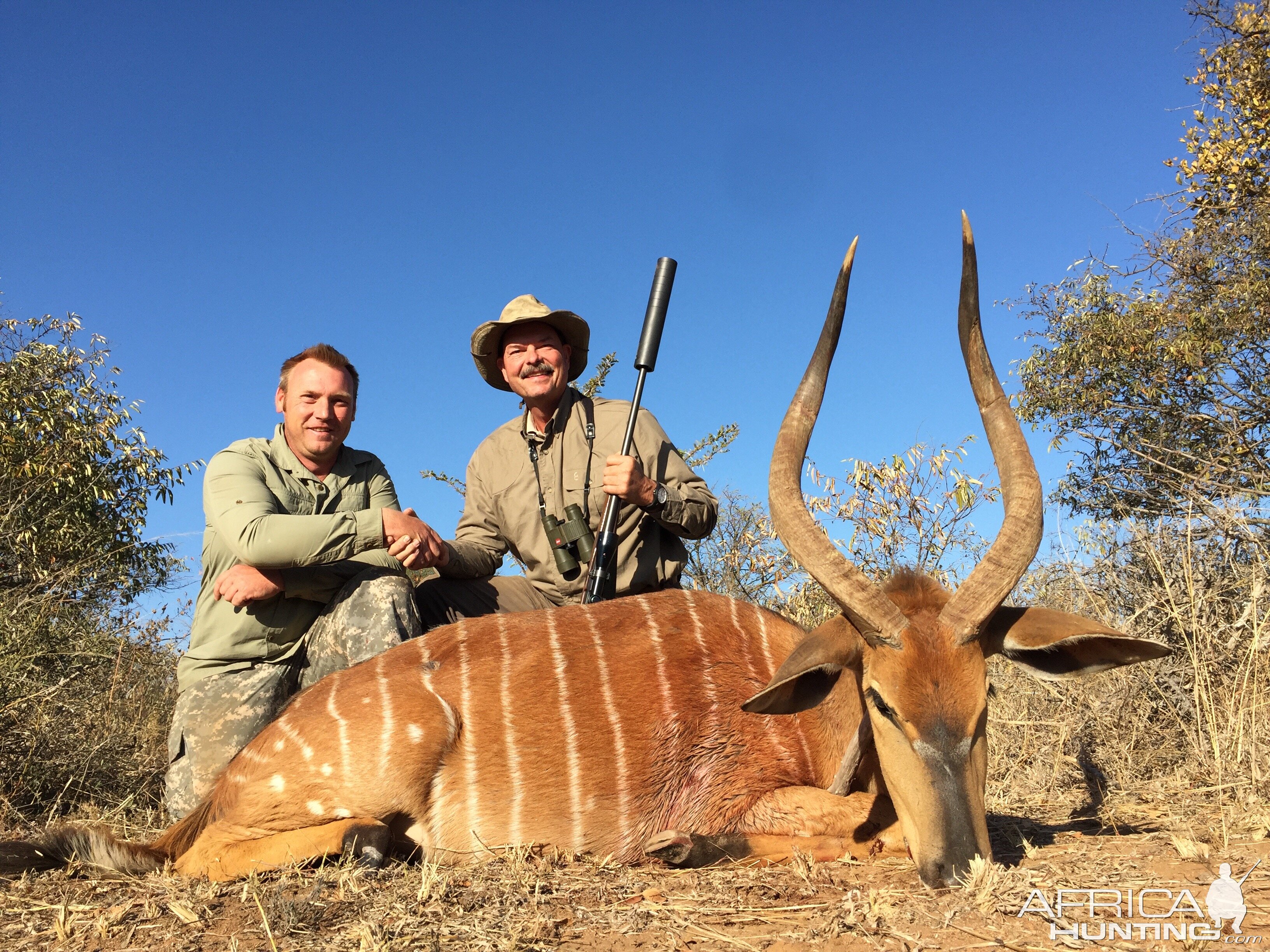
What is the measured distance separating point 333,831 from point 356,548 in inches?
49.5

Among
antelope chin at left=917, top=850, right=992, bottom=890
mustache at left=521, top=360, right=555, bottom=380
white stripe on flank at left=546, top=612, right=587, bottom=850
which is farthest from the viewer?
mustache at left=521, top=360, right=555, bottom=380

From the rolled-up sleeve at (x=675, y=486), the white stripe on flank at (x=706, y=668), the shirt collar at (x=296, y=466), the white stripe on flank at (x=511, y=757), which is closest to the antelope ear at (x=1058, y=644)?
the white stripe on flank at (x=706, y=668)

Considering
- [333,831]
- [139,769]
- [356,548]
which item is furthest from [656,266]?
[139,769]

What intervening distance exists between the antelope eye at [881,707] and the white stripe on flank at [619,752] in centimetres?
96

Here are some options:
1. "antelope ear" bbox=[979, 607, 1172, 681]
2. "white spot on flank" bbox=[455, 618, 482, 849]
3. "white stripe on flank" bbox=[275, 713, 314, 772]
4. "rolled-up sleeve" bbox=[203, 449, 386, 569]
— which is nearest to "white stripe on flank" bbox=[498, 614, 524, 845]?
"white spot on flank" bbox=[455, 618, 482, 849]

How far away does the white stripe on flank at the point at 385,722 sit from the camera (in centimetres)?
334

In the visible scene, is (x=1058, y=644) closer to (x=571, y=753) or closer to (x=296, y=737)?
(x=571, y=753)

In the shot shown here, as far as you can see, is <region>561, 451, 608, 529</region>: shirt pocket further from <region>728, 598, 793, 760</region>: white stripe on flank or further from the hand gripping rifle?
<region>728, 598, 793, 760</region>: white stripe on flank

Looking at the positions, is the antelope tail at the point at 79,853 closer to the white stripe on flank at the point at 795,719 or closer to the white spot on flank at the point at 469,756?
the white spot on flank at the point at 469,756

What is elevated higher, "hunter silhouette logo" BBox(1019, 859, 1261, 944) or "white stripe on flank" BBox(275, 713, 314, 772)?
"white stripe on flank" BBox(275, 713, 314, 772)

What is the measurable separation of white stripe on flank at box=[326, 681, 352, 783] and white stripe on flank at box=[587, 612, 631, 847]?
37.1 inches

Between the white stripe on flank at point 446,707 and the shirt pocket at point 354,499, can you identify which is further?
the shirt pocket at point 354,499

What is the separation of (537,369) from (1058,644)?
3.18 metres

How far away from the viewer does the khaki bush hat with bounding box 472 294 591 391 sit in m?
5.27
